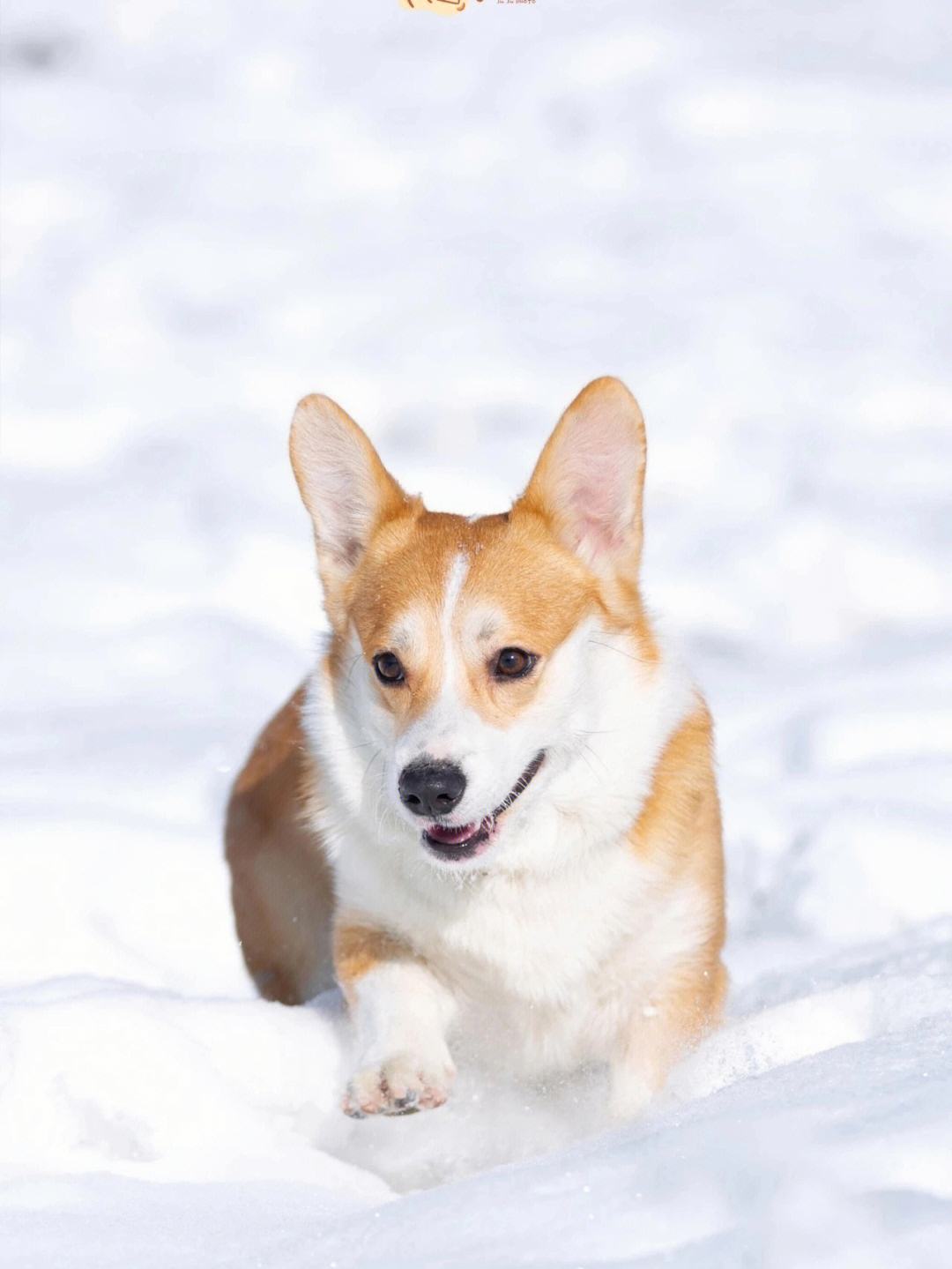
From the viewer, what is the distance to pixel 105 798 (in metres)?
4.47

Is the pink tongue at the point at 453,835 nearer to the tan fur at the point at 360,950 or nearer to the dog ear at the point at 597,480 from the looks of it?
the tan fur at the point at 360,950

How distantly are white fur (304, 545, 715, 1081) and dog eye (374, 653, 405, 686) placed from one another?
0.11 ft

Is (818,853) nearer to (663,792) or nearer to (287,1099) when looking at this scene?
(663,792)

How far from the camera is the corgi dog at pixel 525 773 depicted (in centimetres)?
295

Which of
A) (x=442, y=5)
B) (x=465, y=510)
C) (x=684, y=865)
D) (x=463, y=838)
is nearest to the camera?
(x=463, y=838)

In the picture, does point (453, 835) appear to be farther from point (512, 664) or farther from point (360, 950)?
point (360, 950)

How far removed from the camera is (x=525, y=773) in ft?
9.61

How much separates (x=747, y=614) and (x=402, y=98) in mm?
5007

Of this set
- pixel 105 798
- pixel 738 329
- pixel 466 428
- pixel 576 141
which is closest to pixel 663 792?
pixel 105 798

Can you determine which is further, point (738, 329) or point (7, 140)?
point (7, 140)

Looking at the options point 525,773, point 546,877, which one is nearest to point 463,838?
point 525,773

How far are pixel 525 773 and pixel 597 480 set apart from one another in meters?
0.61

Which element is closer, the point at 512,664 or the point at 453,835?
the point at 453,835

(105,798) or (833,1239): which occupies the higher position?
(833,1239)
